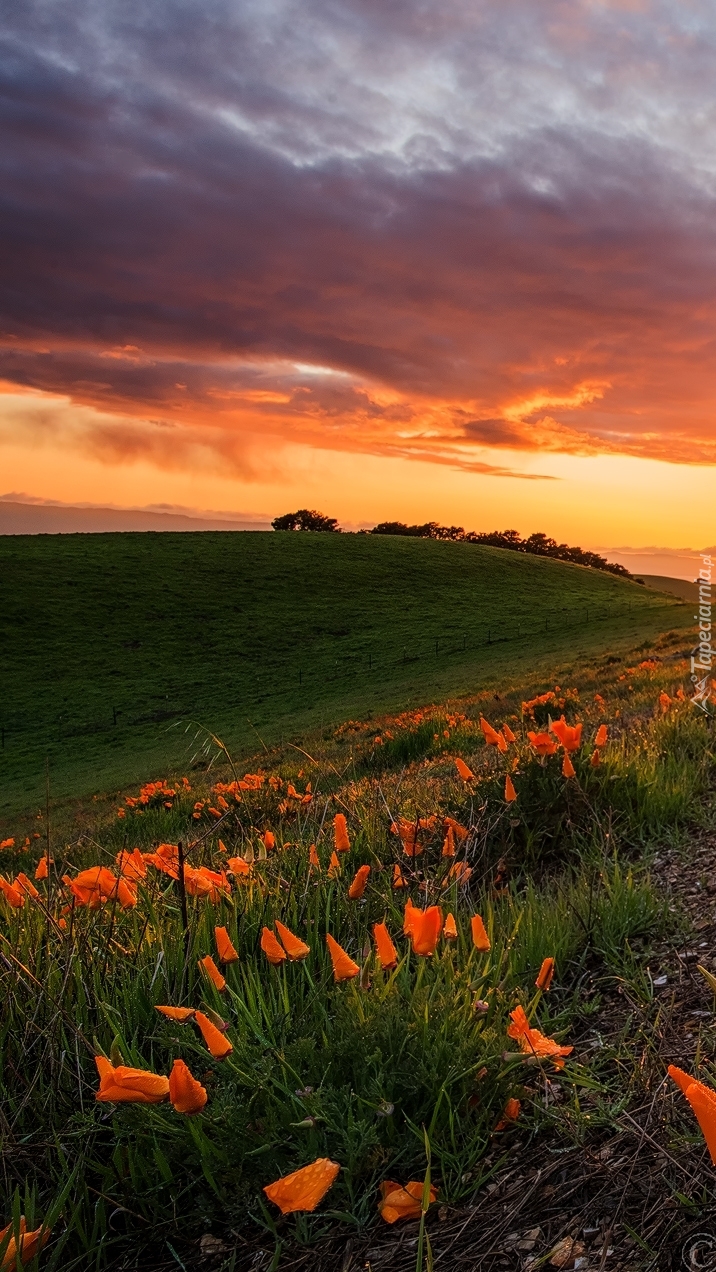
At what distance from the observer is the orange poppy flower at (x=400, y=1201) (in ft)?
5.80

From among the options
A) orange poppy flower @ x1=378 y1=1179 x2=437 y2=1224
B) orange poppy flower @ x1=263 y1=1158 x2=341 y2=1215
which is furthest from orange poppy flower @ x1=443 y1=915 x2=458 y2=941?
orange poppy flower @ x1=263 y1=1158 x2=341 y2=1215

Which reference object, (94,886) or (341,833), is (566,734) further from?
(94,886)

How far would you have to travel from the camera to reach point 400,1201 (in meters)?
1.79

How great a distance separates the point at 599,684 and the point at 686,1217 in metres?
15.7

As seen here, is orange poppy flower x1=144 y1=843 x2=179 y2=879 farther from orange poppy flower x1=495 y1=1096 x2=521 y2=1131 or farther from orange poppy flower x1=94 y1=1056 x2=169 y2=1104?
orange poppy flower x1=495 y1=1096 x2=521 y2=1131

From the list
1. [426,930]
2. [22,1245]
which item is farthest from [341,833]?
[22,1245]

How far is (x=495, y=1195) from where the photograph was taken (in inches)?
75.7

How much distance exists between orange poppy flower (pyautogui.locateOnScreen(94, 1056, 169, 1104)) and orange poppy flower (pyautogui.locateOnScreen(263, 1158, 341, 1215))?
12.7 inches

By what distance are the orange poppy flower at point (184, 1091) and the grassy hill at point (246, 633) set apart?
23736 millimetres

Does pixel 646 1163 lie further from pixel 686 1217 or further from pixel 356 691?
pixel 356 691

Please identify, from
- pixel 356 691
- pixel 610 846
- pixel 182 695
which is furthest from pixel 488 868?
pixel 182 695

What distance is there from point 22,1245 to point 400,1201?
0.81m

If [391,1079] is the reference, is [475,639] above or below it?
below

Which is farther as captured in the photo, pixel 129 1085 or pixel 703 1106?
pixel 129 1085
